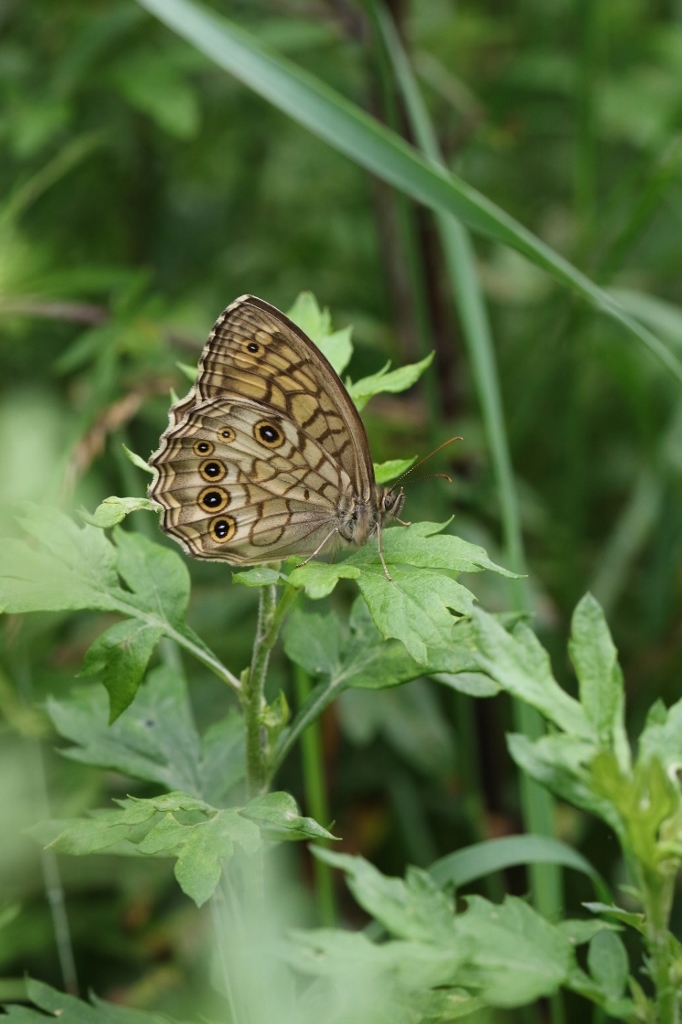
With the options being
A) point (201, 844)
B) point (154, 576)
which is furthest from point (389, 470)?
point (201, 844)

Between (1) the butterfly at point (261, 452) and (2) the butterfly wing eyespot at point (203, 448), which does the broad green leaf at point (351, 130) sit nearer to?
(1) the butterfly at point (261, 452)

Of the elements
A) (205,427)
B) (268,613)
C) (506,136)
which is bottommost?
(268,613)

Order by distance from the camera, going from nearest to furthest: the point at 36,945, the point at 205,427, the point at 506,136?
the point at 205,427
the point at 36,945
the point at 506,136

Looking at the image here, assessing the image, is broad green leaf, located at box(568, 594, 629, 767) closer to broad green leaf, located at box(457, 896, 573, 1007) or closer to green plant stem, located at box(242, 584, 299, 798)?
broad green leaf, located at box(457, 896, 573, 1007)

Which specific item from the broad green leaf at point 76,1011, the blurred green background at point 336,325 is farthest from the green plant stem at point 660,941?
the blurred green background at point 336,325

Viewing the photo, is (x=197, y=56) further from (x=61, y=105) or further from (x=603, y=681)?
(x=603, y=681)

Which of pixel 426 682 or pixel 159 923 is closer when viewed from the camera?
pixel 159 923

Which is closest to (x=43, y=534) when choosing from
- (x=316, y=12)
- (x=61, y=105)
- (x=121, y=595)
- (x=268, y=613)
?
(x=121, y=595)
